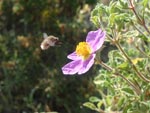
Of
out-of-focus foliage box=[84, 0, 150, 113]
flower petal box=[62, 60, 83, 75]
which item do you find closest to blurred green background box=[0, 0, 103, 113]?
out-of-focus foliage box=[84, 0, 150, 113]

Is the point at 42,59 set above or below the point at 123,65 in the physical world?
above

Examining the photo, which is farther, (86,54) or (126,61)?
(126,61)

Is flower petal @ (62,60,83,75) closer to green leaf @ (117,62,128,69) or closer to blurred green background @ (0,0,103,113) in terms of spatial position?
green leaf @ (117,62,128,69)

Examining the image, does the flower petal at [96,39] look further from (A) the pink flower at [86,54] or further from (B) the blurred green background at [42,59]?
(B) the blurred green background at [42,59]

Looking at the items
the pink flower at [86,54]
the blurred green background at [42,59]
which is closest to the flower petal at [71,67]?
→ the pink flower at [86,54]

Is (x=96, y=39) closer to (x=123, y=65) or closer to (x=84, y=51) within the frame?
(x=84, y=51)

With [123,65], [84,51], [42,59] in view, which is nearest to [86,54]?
[84,51]
